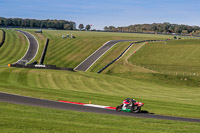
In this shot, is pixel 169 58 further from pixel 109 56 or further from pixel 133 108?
pixel 133 108

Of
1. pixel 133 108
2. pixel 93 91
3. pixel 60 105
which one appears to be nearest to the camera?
pixel 133 108

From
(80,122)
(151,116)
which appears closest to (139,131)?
(80,122)

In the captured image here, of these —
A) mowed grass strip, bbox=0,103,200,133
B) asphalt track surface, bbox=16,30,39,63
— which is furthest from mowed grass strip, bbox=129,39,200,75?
mowed grass strip, bbox=0,103,200,133

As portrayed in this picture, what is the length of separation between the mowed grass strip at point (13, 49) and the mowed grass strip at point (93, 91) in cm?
3831

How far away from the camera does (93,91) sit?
4231 cm

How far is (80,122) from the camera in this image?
734 inches

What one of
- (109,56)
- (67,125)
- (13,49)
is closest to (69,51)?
(109,56)

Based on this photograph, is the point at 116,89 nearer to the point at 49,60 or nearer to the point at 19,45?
the point at 49,60

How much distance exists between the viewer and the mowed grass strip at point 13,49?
3611 inches

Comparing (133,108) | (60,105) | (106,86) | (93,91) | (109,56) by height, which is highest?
(133,108)

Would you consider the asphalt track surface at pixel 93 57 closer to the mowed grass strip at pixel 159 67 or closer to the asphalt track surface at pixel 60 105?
the mowed grass strip at pixel 159 67

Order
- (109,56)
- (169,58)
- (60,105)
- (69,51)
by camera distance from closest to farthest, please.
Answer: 1. (60,105)
2. (169,58)
3. (109,56)
4. (69,51)

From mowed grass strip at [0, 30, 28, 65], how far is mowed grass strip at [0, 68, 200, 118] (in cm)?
3831

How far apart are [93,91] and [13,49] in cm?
6975
